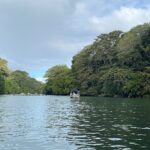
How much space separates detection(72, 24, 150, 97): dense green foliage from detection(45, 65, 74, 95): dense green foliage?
383 inches

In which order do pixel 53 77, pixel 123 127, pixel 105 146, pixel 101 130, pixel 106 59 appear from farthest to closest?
1. pixel 53 77
2. pixel 106 59
3. pixel 123 127
4. pixel 101 130
5. pixel 105 146

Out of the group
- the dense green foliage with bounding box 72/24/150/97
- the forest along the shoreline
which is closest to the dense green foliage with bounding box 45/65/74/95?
the forest along the shoreline

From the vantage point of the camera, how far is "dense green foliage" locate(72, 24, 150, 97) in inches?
4825

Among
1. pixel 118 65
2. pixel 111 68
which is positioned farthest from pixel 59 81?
pixel 118 65

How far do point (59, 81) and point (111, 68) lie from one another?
140 ft

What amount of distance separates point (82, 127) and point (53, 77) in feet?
520

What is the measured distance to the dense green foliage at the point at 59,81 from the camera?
169375 millimetres

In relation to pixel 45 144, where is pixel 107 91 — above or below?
above

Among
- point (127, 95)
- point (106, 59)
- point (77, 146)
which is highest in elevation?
point (106, 59)

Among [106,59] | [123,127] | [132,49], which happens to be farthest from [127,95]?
[123,127]

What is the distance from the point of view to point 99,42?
153 meters

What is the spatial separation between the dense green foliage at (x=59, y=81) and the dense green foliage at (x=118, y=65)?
383 inches

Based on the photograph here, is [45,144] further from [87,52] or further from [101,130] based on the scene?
[87,52]

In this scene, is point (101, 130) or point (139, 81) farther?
point (139, 81)
